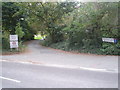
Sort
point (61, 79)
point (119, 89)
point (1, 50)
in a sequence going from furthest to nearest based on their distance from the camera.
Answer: point (1, 50) → point (61, 79) → point (119, 89)

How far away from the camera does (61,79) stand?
549 centimetres

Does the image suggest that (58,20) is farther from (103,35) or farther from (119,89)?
(119,89)

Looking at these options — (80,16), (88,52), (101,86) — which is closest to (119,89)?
(101,86)

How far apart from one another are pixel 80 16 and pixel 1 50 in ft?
32.2

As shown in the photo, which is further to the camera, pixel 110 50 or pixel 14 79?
pixel 110 50

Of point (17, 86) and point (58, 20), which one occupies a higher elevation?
Answer: point (58, 20)

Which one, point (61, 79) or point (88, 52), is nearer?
point (61, 79)

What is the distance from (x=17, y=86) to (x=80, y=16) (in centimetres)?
947

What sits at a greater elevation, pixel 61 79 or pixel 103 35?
pixel 103 35

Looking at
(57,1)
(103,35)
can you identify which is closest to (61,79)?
(103,35)

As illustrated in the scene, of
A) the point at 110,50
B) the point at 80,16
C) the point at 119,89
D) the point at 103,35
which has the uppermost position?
the point at 80,16

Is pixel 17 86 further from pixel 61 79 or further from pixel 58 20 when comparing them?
pixel 58 20

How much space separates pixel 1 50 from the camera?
14359 mm

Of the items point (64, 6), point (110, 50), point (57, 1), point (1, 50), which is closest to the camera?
point (110, 50)
